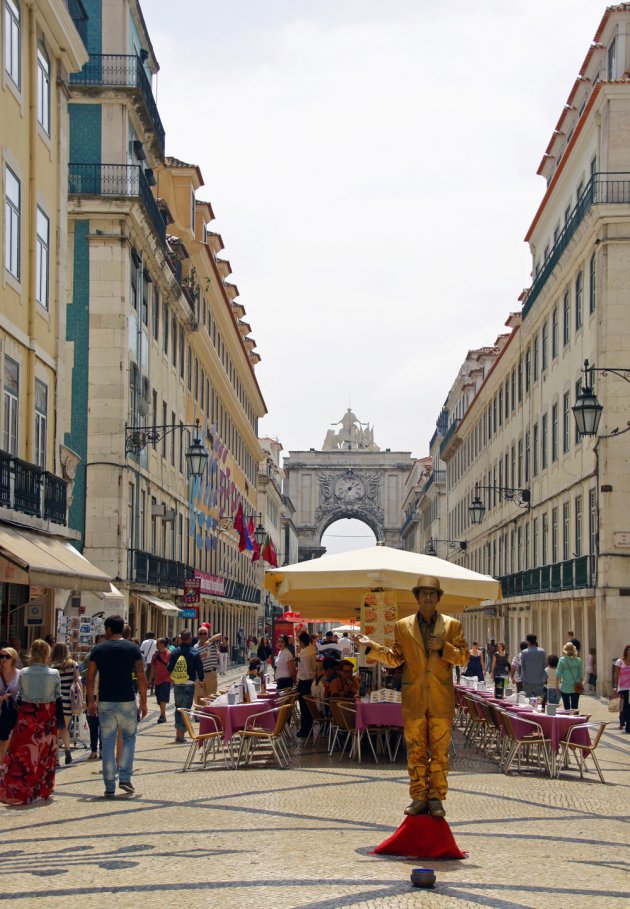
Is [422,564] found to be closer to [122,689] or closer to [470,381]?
[122,689]

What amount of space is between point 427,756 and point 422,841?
1.86 ft

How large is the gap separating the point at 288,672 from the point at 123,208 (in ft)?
46.3

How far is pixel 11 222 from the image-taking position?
19484mm

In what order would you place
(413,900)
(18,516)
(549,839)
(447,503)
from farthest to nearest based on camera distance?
(447,503), (18,516), (549,839), (413,900)

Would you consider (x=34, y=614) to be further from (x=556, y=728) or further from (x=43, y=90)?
(x=556, y=728)

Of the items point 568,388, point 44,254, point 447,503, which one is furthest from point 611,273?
Result: point 447,503

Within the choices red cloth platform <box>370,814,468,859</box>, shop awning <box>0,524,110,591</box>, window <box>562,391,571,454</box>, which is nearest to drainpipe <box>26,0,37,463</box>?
shop awning <box>0,524,110,591</box>

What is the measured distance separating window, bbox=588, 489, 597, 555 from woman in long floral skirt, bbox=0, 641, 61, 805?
70.1ft

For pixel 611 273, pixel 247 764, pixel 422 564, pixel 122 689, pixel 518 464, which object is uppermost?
pixel 611 273

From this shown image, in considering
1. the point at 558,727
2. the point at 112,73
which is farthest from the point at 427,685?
the point at 112,73

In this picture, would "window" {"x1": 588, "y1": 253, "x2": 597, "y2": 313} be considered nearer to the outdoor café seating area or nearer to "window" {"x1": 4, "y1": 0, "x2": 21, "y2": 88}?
the outdoor café seating area

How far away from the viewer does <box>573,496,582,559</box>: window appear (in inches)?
1356

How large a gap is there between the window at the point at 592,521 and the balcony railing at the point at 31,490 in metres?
14.8

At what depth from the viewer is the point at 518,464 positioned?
155 ft
